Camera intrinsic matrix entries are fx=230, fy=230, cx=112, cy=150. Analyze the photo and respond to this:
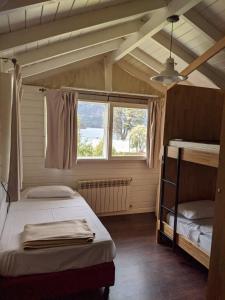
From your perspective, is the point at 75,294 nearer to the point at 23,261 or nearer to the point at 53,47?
the point at 23,261

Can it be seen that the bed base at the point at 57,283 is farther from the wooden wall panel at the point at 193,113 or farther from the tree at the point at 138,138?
the tree at the point at 138,138

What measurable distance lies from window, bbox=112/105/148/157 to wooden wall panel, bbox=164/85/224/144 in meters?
1.23

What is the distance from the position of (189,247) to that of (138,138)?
2.20m

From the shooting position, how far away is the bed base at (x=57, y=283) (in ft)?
5.97

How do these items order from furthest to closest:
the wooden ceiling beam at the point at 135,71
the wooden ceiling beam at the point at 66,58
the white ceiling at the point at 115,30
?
the wooden ceiling beam at the point at 135,71, the wooden ceiling beam at the point at 66,58, the white ceiling at the point at 115,30

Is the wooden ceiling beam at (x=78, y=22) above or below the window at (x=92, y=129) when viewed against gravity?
above

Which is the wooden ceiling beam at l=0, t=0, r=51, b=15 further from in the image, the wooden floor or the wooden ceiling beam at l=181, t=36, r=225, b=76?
the wooden floor

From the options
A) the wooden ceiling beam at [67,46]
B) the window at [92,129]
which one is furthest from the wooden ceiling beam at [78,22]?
the window at [92,129]

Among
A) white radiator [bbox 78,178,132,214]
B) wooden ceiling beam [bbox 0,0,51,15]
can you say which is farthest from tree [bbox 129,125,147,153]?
wooden ceiling beam [bbox 0,0,51,15]

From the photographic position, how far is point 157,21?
239 centimetres

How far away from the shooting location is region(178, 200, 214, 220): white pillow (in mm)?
2843

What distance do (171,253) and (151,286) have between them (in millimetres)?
775

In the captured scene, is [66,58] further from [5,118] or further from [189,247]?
[189,247]

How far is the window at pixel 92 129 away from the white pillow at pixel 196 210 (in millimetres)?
1690
